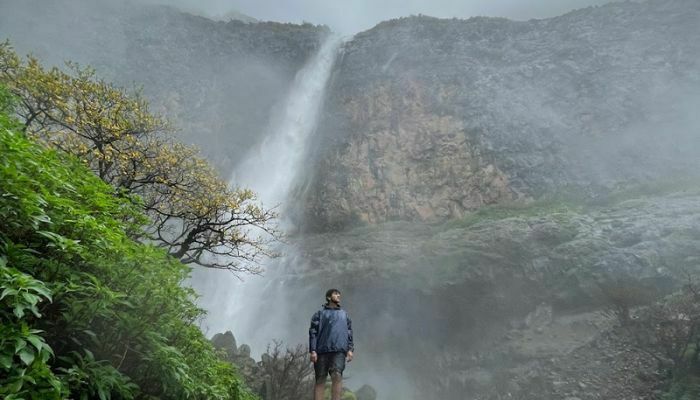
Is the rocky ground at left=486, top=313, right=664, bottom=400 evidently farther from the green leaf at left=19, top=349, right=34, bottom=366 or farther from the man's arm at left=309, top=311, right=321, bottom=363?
the green leaf at left=19, top=349, right=34, bottom=366

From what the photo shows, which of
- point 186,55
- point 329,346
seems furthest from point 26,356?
point 186,55

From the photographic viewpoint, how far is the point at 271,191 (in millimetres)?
33000

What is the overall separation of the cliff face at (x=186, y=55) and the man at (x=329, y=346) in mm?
32031

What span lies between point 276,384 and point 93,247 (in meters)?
10.5

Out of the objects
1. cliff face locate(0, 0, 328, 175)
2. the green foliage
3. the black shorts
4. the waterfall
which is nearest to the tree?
the black shorts

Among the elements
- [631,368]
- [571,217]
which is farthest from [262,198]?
[631,368]

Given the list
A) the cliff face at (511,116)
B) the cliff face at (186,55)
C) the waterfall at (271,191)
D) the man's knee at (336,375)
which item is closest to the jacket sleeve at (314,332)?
the man's knee at (336,375)

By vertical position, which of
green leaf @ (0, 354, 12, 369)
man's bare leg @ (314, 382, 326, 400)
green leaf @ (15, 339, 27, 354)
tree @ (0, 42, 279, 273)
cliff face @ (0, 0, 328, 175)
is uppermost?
cliff face @ (0, 0, 328, 175)

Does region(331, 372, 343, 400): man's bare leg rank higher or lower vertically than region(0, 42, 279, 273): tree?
lower

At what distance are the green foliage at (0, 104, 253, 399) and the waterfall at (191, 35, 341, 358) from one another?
15.1 metres

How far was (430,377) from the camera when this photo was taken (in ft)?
61.9

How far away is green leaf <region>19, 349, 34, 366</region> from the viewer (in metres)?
2.00

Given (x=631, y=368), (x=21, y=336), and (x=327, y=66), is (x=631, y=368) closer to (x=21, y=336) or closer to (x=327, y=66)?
(x=21, y=336)

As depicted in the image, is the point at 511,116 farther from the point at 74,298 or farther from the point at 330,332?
the point at 74,298
